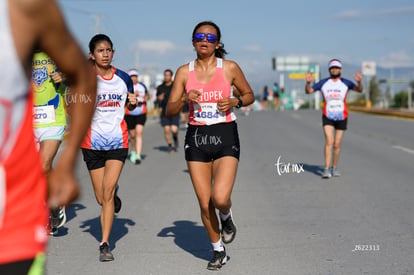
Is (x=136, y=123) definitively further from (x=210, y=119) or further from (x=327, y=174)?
(x=210, y=119)

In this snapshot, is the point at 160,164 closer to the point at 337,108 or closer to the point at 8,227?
the point at 337,108

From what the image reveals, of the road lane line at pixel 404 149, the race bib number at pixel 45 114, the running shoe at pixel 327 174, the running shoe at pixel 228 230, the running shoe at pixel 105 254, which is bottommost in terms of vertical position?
the road lane line at pixel 404 149

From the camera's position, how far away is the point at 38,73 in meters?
7.26

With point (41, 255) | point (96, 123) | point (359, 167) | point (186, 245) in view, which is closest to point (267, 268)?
point (186, 245)

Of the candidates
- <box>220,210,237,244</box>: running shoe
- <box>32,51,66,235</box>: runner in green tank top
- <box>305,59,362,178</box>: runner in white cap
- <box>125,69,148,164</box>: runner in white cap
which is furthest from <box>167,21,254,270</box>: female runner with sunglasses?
<box>125,69,148,164</box>: runner in white cap

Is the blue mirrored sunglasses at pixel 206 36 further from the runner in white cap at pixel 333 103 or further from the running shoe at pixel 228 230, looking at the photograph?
the runner in white cap at pixel 333 103

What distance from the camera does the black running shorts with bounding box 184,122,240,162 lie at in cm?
614

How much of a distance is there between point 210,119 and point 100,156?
131 cm

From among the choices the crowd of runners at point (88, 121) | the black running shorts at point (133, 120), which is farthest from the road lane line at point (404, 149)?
the black running shorts at point (133, 120)

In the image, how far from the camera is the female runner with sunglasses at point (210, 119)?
6139 millimetres

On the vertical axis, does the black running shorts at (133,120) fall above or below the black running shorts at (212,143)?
below

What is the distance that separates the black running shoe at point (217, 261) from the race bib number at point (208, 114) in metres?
1.10

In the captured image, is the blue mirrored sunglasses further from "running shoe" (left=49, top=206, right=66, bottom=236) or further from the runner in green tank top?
"running shoe" (left=49, top=206, right=66, bottom=236)

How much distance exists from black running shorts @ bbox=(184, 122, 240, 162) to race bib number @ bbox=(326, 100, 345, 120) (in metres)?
6.47
